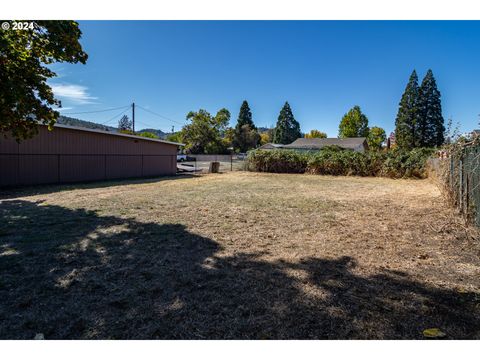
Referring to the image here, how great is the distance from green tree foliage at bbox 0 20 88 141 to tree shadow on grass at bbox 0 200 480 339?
312cm

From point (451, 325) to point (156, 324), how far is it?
2265 millimetres

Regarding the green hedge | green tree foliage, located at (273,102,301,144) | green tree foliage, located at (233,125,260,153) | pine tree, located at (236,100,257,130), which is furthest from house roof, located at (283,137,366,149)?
the green hedge

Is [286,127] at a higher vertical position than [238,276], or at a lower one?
higher

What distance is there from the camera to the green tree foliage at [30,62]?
512 cm

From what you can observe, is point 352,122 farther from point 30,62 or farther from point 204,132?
point 30,62

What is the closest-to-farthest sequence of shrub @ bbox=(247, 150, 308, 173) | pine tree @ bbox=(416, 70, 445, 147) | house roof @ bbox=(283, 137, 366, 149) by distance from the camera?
shrub @ bbox=(247, 150, 308, 173), pine tree @ bbox=(416, 70, 445, 147), house roof @ bbox=(283, 137, 366, 149)

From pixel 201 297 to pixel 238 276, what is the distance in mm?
575

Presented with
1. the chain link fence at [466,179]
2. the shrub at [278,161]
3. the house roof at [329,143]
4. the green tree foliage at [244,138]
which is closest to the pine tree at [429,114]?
the house roof at [329,143]

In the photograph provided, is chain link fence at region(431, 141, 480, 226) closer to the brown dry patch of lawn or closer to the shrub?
the brown dry patch of lawn

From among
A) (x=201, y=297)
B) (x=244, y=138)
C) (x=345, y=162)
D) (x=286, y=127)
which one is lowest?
(x=201, y=297)

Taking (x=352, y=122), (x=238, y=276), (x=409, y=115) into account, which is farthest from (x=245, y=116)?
(x=238, y=276)

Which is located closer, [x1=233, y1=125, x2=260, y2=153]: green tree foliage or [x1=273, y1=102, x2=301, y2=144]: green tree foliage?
[x1=233, y1=125, x2=260, y2=153]: green tree foliage

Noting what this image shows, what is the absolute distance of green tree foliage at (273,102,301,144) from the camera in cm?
5934

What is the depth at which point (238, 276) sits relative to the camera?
3.02m
